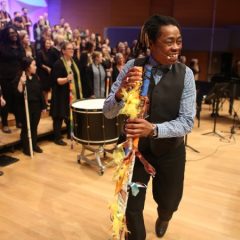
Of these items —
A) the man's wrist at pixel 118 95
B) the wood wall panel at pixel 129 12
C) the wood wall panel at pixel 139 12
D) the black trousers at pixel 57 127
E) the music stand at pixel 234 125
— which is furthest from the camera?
the wood wall panel at pixel 129 12

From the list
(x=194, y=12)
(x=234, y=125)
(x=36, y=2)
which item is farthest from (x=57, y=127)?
(x=36, y=2)

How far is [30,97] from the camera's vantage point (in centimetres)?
439

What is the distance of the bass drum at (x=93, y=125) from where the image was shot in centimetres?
388

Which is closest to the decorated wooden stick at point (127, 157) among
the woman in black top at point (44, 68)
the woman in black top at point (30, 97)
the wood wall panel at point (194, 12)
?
the woman in black top at point (30, 97)

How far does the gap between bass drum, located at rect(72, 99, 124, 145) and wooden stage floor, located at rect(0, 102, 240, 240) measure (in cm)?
44

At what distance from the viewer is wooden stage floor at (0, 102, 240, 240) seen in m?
2.79

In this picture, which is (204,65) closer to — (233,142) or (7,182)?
(233,142)

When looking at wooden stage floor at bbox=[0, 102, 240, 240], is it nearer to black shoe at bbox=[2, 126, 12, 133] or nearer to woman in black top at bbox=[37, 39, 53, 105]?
black shoe at bbox=[2, 126, 12, 133]

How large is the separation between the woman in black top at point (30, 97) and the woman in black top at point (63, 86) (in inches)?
14.1

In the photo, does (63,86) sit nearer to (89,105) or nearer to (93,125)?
(89,105)

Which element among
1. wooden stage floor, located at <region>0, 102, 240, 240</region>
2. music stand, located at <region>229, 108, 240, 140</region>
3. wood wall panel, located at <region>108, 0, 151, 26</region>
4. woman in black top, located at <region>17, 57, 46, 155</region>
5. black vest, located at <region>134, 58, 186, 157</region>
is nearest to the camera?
black vest, located at <region>134, 58, 186, 157</region>

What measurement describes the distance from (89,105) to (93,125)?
29 centimetres

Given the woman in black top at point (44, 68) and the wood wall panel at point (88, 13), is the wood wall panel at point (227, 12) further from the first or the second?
the woman in black top at point (44, 68)

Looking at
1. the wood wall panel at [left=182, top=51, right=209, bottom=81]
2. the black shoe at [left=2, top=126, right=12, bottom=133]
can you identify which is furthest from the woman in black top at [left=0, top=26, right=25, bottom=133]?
the wood wall panel at [left=182, top=51, right=209, bottom=81]
